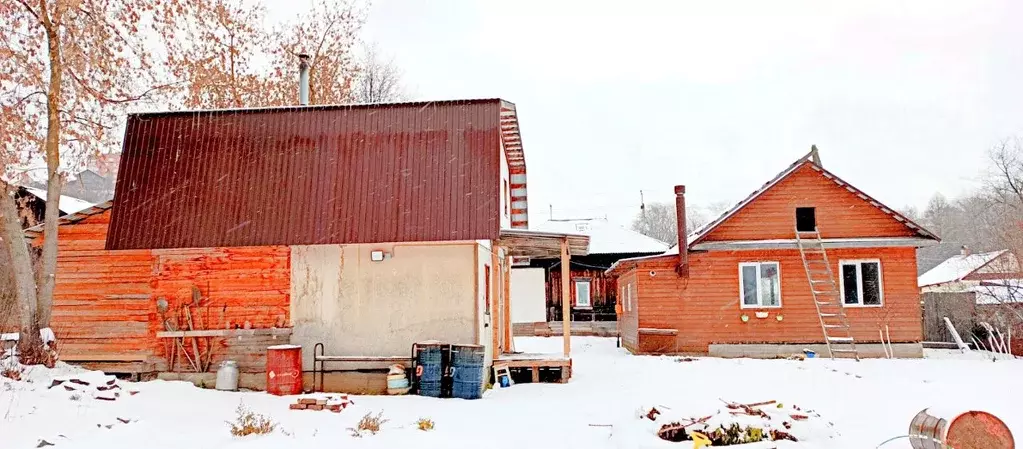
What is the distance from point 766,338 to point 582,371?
5835 millimetres

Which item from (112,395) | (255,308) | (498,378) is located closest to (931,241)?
(498,378)

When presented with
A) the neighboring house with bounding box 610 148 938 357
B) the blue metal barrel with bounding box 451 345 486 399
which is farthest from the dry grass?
the neighboring house with bounding box 610 148 938 357

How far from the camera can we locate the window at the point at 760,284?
758 inches

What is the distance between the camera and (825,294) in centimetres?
1897

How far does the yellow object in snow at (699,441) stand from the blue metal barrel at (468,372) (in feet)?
14.8

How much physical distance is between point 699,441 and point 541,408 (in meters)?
3.57

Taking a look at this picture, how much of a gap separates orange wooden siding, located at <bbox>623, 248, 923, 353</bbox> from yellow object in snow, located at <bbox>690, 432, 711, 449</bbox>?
1136cm

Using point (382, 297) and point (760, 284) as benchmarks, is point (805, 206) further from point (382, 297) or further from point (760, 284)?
point (382, 297)

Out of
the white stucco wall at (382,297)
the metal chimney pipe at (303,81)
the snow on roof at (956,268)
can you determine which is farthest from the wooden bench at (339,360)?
the snow on roof at (956,268)

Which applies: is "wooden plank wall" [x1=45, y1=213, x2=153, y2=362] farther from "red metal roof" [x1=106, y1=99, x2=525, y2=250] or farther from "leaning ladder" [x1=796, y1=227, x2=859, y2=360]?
"leaning ladder" [x1=796, y1=227, x2=859, y2=360]

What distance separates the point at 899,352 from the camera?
18.7m

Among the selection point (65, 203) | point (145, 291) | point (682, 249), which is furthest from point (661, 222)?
point (145, 291)

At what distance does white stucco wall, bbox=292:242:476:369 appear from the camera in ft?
42.2

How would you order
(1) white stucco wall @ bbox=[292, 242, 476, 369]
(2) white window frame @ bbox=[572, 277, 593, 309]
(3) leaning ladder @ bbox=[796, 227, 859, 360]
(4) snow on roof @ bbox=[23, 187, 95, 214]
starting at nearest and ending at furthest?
1. (1) white stucco wall @ bbox=[292, 242, 476, 369]
2. (3) leaning ladder @ bbox=[796, 227, 859, 360]
3. (4) snow on roof @ bbox=[23, 187, 95, 214]
4. (2) white window frame @ bbox=[572, 277, 593, 309]
